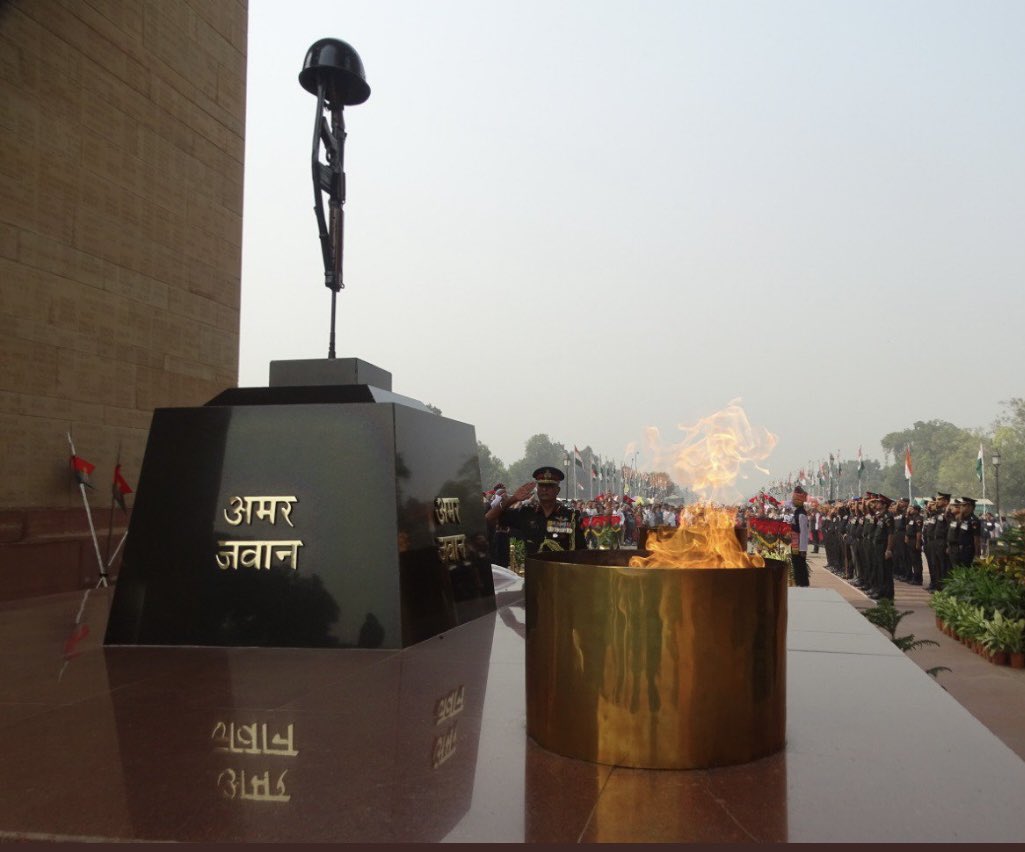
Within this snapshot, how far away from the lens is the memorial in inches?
164

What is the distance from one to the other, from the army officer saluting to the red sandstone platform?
11.6 ft

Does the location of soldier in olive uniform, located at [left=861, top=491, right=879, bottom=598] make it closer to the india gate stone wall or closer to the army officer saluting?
the army officer saluting

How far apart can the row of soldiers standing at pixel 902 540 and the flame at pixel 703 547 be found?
12.6 meters

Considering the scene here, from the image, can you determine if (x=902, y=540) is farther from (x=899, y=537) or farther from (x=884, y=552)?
(x=884, y=552)

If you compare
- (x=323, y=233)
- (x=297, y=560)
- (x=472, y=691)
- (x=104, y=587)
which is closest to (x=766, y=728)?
(x=472, y=691)

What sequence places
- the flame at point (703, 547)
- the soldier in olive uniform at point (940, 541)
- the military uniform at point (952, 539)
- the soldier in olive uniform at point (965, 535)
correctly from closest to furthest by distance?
the flame at point (703, 547) → the soldier in olive uniform at point (965, 535) → the military uniform at point (952, 539) → the soldier in olive uniform at point (940, 541)

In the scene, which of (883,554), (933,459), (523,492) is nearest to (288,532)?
(523,492)

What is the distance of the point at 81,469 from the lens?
311 inches

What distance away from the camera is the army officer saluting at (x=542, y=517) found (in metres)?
7.22

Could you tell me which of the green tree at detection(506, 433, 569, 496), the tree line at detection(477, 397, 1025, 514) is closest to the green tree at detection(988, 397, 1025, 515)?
the tree line at detection(477, 397, 1025, 514)

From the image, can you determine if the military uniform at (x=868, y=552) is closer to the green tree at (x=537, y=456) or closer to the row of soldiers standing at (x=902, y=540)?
the row of soldiers standing at (x=902, y=540)

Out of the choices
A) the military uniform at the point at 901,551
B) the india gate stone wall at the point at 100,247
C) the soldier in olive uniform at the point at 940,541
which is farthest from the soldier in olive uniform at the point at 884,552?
the india gate stone wall at the point at 100,247

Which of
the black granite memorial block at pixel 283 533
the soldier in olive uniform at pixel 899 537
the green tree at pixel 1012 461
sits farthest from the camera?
the green tree at pixel 1012 461

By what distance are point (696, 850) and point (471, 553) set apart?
362 cm
